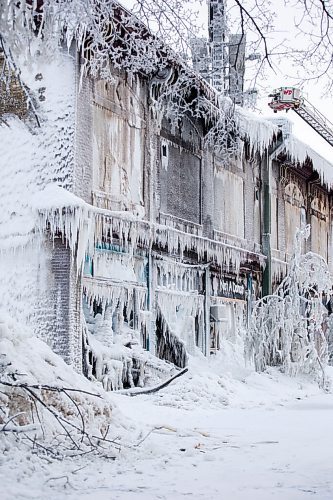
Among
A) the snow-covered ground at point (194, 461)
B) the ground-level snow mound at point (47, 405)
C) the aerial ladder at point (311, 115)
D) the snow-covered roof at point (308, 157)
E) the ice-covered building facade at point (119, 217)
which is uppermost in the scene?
the aerial ladder at point (311, 115)

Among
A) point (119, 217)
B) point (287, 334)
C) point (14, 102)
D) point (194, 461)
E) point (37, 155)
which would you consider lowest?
point (194, 461)

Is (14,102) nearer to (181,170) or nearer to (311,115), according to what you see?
(181,170)

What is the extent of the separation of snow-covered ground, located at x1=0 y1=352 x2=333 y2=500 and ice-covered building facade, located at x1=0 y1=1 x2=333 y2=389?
2315 millimetres

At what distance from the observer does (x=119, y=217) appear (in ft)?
46.2

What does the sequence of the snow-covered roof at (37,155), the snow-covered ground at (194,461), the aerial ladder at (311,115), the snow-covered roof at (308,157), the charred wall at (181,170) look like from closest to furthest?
1. the snow-covered ground at (194,461)
2. the snow-covered roof at (37,155)
3. the charred wall at (181,170)
4. the snow-covered roof at (308,157)
5. the aerial ladder at (311,115)

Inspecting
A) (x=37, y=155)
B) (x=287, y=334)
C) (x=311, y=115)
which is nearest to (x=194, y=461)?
(x=37, y=155)

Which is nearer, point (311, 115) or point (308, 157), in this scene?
point (308, 157)

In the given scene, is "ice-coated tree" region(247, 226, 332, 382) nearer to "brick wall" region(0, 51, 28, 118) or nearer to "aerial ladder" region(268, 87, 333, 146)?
"brick wall" region(0, 51, 28, 118)

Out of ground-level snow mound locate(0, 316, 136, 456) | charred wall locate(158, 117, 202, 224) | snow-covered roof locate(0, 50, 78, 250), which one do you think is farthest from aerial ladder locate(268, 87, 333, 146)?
ground-level snow mound locate(0, 316, 136, 456)

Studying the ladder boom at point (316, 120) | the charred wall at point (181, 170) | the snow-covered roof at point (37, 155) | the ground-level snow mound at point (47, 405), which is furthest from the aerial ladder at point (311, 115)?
the ground-level snow mound at point (47, 405)

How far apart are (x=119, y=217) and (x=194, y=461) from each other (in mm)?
7625

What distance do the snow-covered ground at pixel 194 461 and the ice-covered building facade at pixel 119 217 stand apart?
2.32 metres

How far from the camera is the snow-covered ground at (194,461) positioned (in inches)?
225

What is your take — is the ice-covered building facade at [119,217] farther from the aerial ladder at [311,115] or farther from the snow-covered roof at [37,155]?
the aerial ladder at [311,115]
